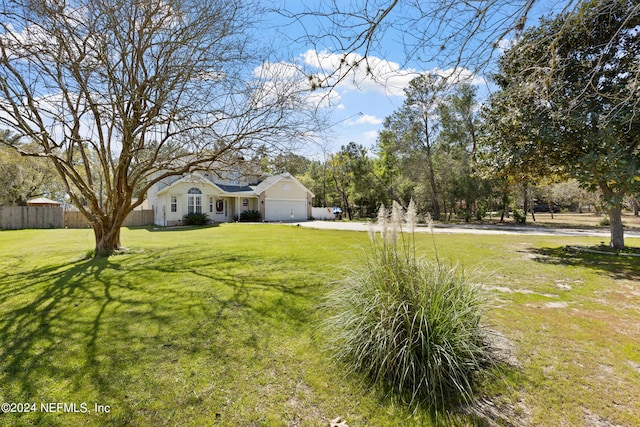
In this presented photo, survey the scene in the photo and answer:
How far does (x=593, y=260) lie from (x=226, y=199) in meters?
25.3

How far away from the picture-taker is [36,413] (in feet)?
7.70

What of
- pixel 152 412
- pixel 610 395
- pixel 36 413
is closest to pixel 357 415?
pixel 152 412

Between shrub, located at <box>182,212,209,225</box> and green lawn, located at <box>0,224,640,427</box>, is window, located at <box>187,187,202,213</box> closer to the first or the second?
shrub, located at <box>182,212,209,225</box>

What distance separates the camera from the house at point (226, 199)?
23797mm

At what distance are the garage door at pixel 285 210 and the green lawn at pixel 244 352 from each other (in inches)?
900

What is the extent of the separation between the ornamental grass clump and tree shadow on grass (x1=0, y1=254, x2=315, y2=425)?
1.23 m

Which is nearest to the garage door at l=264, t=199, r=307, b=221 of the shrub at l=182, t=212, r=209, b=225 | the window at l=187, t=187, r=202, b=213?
the window at l=187, t=187, r=202, b=213

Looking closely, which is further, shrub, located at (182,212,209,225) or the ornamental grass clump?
shrub, located at (182,212,209,225)

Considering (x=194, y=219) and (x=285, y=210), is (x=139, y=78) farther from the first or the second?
(x=285, y=210)

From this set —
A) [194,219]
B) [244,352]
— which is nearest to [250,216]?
[194,219]

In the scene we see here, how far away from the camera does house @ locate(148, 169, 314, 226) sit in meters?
23.8

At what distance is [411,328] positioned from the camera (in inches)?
107

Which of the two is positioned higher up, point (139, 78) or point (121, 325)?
point (139, 78)

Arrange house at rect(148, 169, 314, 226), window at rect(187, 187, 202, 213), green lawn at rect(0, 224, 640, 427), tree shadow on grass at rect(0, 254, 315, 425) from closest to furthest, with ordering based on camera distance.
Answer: green lawn at rect(0, 224, 640, 427)
tree shadow on grass at rect(0, 254, 315, 425)
house at rect(148, 169, 314, 226)
window at rect(187, 187, 202, 213)
